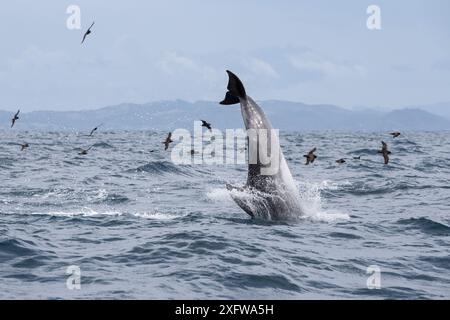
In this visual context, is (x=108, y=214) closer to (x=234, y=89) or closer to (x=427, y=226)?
(x=234, y=89)

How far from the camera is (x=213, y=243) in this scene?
52.0 ft

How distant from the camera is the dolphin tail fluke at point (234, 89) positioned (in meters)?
18.1

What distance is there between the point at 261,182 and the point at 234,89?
2659 mm

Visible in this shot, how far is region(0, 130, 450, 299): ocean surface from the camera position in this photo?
12.4 m

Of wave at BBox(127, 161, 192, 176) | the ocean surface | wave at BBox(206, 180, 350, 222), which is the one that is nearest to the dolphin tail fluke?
wave at BBox(206, 180, 350, 222)

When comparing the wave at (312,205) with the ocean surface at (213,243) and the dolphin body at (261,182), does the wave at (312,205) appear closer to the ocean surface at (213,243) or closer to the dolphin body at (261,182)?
the ocean surface at (213,243)

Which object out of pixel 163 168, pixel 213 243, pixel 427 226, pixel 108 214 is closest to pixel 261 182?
pixel 213 243

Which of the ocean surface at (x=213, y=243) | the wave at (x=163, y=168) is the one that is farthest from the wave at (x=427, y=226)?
the wave at (x=163, y=168)

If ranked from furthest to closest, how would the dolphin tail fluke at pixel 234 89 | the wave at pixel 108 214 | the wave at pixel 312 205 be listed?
the wave at pixel 108 214 → the wave at pixel 312 205 → the dolphin tail fluke at pixel 234 89

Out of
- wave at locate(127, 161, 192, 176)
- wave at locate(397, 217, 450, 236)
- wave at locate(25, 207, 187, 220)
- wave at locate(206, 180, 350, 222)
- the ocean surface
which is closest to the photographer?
the ocean surface

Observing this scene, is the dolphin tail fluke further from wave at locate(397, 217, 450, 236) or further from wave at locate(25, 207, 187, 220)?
wave at locate(397, 217, 450, 236)

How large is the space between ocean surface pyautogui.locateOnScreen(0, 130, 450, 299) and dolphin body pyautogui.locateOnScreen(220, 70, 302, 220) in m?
0.45

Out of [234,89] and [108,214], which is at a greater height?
[234,89]

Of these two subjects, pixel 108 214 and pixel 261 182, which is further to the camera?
pixel 108 214
